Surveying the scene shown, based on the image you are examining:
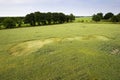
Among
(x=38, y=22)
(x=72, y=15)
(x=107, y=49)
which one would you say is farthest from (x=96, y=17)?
(x=107, y=49)

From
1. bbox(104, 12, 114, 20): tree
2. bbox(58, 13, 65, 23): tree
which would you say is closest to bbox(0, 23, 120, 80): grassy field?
bbox(58, 13, 65, 23): tree

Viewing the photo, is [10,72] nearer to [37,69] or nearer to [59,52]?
[37,69]

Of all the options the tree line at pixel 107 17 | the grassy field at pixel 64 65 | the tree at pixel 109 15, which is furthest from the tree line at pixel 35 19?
the grassy field at pixel 64 65

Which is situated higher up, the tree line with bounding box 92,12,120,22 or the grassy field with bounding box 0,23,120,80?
the tree line with bounding box 92,12,120,22

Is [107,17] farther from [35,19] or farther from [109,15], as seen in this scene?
[35,19]

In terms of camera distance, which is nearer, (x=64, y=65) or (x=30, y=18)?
(x=64, y=65)

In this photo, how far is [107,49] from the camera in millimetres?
18312

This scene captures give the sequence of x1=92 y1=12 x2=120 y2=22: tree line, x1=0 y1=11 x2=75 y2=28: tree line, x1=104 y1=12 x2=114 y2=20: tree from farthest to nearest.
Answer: x1=104 y1=12 x2=114 y2=20: tree, x1=92 y1=12 x2=120 y2=22: tree line, x1=0 y1=11 x2=75 y2=28: tree line

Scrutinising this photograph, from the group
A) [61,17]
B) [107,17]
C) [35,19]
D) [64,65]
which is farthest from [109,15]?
[64,65]

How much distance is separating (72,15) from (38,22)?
28.7m

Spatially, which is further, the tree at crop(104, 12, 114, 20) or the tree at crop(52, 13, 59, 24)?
the tree at crop(104, 12, 114, 20)

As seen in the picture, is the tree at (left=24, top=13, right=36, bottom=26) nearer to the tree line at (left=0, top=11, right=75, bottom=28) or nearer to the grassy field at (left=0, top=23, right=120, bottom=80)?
the tree line at (left=0, top=11, right=75, bottom=28)

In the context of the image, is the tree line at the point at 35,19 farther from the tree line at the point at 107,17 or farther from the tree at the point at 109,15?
the tree at the point at 109,15

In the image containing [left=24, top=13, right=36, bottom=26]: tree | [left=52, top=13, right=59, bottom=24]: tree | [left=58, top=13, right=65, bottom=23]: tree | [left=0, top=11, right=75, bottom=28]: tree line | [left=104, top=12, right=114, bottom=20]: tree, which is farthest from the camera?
[left=104, top=12, right=114, bottom=20]: tree
